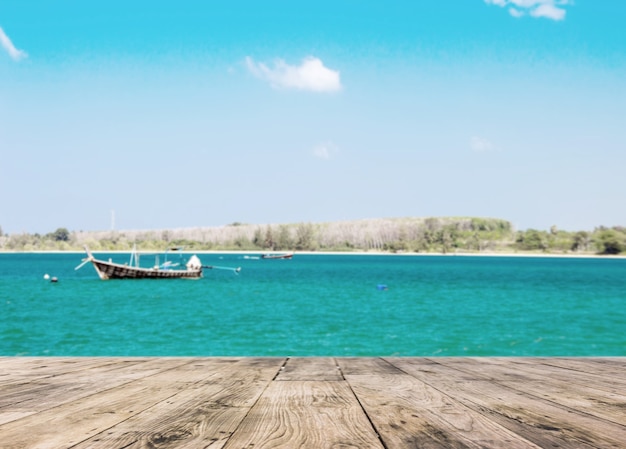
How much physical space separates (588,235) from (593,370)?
646ft

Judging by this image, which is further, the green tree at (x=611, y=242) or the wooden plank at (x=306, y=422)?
the green tree at (x=611, y=242)

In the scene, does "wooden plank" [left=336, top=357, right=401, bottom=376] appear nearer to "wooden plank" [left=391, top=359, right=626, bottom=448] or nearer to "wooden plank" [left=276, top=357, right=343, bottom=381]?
"wooden plank" [left=276, top=357, right=343, bottom=381]

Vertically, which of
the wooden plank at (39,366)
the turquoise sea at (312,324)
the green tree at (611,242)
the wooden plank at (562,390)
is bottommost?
the turquoise sea at (312,324)

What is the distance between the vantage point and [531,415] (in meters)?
2.27

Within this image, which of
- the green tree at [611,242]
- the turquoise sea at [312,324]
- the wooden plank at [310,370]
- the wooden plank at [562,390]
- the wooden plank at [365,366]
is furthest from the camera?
the green tree at [611,242]

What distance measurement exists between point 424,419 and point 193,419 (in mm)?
953

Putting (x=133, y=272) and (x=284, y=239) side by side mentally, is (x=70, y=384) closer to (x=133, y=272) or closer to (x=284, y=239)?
(x=133, y=272)

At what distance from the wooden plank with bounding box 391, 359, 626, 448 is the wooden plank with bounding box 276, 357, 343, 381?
56cm

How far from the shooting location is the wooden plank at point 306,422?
1.83 metres

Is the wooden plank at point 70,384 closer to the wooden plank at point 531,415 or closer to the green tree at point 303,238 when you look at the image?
the wooden plank at point 531,415

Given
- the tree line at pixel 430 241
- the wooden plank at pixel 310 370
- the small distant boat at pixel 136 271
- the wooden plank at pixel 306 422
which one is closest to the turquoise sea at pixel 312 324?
the wooden plank at pixel 310 370

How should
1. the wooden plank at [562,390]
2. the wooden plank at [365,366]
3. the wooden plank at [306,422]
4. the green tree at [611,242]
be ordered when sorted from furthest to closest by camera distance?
1. the green tree at [611,242]
2. the wooden plank at [365,366]
3. the wooden plank at [562,390]
4. the wooden plank at [306,422]

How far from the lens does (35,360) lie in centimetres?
411

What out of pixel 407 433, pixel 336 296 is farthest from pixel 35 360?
pixel 336 296
